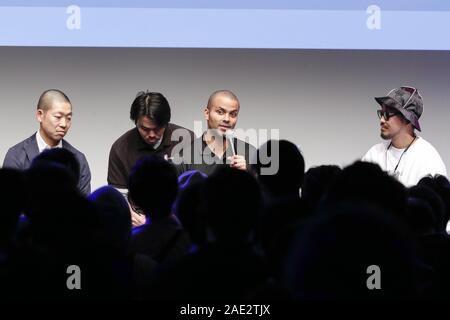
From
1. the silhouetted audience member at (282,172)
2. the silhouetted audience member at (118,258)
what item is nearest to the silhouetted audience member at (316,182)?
the silhouetted audience member at (282,172)

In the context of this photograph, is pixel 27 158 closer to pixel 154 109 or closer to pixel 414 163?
pixel 154 109

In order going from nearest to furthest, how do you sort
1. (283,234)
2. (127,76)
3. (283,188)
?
(283,234), (283,188), (127,76)

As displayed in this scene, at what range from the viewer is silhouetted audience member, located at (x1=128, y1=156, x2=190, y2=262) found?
221cm

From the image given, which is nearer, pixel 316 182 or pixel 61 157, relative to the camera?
pixel 316 182

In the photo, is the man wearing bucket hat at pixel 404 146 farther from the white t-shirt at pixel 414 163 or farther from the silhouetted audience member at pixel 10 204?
the silhouetted audience member at pixel 10 204

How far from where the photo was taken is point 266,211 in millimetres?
2041

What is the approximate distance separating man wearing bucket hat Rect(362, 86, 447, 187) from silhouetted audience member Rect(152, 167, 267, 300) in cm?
248

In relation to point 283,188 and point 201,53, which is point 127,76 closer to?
point 201,53

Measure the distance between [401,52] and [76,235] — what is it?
403 cm

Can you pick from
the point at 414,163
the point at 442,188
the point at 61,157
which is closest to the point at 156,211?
the point at 61,157

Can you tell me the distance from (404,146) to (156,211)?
231 centimetres

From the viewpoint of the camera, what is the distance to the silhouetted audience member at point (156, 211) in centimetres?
221

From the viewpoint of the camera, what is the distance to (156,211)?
2273 mm

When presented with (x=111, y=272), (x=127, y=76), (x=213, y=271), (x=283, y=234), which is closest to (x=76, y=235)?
(x=111, y=272)
